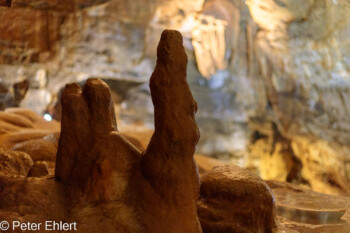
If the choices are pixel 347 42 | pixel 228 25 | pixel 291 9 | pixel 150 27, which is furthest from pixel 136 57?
pixel 347 42

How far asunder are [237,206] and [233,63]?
10612 millimetres

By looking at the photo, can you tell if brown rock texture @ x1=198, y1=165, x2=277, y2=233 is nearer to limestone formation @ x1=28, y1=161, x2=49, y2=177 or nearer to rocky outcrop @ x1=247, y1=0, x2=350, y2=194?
limestone formation @ x1=28, y1=161, x2=49, y2=177

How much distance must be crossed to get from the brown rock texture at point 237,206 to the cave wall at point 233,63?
30.3 feet

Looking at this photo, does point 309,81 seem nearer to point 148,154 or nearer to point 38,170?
point 148,154

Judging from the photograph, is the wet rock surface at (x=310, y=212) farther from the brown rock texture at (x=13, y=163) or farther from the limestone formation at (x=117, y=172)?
the brown rock texture at (x=13, y=163)

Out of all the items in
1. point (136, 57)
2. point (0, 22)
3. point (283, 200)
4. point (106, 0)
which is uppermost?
point (106, 0)

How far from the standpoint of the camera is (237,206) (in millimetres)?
4168

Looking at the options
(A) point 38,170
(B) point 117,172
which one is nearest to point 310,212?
(B) point 117,172

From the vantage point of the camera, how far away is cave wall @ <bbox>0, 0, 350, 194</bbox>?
12.0 meters

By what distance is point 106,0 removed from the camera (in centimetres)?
1221

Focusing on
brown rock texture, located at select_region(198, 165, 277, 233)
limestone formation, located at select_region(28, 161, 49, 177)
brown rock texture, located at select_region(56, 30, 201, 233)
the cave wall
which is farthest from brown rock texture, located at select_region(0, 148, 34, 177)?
the cave wall

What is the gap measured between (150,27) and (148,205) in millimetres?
10663

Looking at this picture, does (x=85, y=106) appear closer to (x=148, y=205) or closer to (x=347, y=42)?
(x=148, y=205)

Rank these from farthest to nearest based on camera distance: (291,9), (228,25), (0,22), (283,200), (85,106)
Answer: (228,25) < (291,9) < (0,22) < (283,200) < (85,106)
